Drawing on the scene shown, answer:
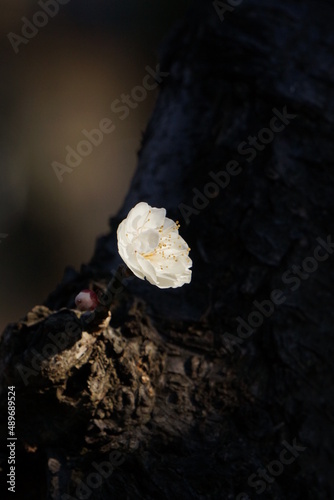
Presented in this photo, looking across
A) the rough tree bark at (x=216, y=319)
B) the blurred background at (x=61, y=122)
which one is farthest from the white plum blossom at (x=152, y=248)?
the blurred background at (x=61, y=122)

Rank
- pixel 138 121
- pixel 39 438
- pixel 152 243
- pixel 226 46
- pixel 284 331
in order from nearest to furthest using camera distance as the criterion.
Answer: pixel 152 243, pixel 39 438, pixel 284 331, pixel 226 46, pixel 138 121

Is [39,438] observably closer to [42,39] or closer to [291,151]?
[291,151]

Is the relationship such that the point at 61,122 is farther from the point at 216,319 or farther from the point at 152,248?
the point at 152,248

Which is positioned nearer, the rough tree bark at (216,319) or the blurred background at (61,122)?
the rough tree bark at (216,319)

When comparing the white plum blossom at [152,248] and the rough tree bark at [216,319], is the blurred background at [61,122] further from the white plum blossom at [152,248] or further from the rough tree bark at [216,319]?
the white plum blossom at [152,248]

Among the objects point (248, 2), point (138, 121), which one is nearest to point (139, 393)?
point (248, 2)

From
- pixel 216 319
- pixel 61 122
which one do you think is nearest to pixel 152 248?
pixel 216 319
